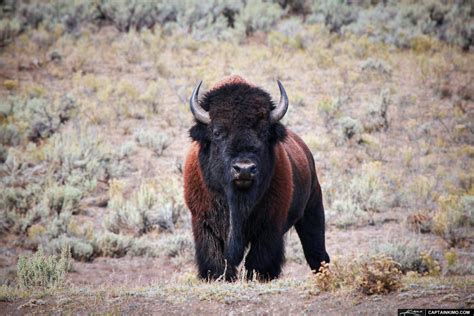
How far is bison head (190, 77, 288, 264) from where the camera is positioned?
7227 mm

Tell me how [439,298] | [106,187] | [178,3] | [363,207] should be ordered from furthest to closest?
[178,3] → [106,187] → [363,207] → [439,298]

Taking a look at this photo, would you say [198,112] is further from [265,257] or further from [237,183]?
[265,257]

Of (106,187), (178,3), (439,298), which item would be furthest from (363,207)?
(178,3)

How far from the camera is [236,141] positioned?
7191mm

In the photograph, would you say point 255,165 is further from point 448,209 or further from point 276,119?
point 448,209

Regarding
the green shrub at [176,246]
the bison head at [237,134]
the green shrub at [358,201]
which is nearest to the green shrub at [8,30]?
the green shrub at [176,246]

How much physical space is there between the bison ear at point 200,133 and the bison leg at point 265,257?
4.04 feet

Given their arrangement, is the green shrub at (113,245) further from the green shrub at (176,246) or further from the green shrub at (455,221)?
the green shrub at (455,221)

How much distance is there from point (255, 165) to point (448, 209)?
7.39m

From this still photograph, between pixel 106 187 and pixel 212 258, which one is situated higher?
pixel 212 258

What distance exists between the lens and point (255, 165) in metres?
6.96

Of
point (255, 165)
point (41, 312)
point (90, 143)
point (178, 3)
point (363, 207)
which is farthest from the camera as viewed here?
point (178, 3)

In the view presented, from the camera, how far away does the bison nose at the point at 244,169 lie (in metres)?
6.87


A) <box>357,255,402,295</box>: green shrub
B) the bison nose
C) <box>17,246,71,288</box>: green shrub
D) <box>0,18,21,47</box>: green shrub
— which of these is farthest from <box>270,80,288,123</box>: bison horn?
<box>0,18,21,47</box>: green shrub
